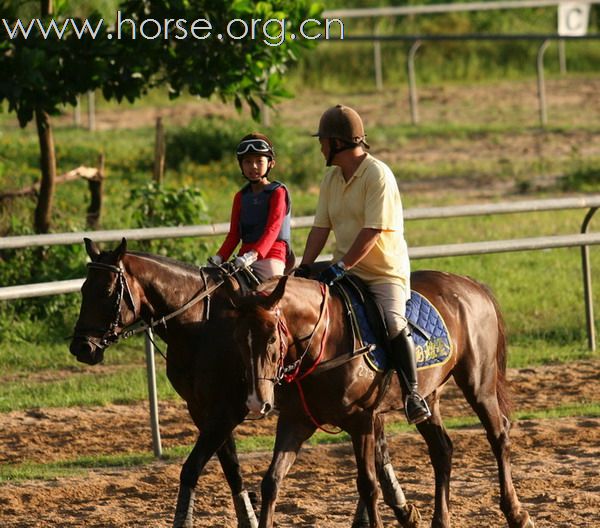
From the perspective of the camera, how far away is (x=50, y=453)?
9766 millimetres

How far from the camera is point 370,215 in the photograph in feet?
23.6

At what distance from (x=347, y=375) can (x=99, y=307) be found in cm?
137

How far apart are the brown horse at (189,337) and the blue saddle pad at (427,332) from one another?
1.83 ft

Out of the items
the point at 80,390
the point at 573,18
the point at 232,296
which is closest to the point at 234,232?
the point at 232,296

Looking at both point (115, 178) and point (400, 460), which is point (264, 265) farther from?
point (115, 178)

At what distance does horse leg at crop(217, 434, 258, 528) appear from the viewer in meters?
7.81

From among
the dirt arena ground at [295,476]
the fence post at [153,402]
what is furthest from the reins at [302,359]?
the fence post at [153,402]

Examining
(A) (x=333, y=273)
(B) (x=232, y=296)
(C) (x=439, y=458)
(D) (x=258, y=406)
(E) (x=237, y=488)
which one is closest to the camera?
(D) (x=258, y=406)

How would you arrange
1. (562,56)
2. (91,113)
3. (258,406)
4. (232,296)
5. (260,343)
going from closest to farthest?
(258,406), (260,343), (232,296), (91,113), (562,56)

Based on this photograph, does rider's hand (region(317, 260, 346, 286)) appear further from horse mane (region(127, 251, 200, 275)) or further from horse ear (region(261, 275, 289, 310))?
horse mane (region(127, 251, 200, 275))

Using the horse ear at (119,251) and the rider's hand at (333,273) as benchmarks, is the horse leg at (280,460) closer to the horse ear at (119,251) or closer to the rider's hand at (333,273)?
the rider's hand at (333,273)

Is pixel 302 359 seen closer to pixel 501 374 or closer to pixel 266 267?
pixel 266 267

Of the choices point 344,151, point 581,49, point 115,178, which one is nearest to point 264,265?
point 344,151

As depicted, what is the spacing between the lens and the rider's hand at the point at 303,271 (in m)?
7.53
